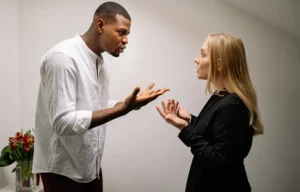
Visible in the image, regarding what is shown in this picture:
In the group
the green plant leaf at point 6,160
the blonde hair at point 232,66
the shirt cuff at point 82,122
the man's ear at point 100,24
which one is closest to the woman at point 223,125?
the blonde hair at point 232,66

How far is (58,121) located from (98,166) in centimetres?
37

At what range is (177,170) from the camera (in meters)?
2.20

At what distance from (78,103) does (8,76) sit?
40.2 inches

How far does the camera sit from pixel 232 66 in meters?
1.32

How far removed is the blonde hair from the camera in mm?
1310

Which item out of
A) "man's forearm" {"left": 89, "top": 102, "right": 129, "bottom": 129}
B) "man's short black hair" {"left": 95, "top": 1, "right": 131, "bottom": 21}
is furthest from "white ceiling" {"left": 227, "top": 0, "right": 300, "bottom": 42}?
"man's forearm" {"left": 89, "top": 102, "right": 129, "bottom": 129}

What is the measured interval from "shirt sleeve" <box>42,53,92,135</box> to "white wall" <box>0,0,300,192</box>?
Result: 91 centimetres

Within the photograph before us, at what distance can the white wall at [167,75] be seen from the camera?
2098 millimetres

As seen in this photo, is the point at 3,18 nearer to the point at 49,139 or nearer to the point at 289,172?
the point at 49,139

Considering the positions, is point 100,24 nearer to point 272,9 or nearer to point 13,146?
point 13,146

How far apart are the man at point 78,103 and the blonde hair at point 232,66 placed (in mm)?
275

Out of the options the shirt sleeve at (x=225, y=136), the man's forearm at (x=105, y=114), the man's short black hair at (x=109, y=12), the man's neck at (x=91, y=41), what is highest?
the man's short black hair at (x=109, y=12)

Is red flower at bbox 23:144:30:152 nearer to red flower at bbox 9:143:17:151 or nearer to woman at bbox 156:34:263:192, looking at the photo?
red flower at bbox 9:143:17:151

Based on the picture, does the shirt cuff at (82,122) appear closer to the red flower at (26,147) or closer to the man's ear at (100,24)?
the man's ear at (100,24)
